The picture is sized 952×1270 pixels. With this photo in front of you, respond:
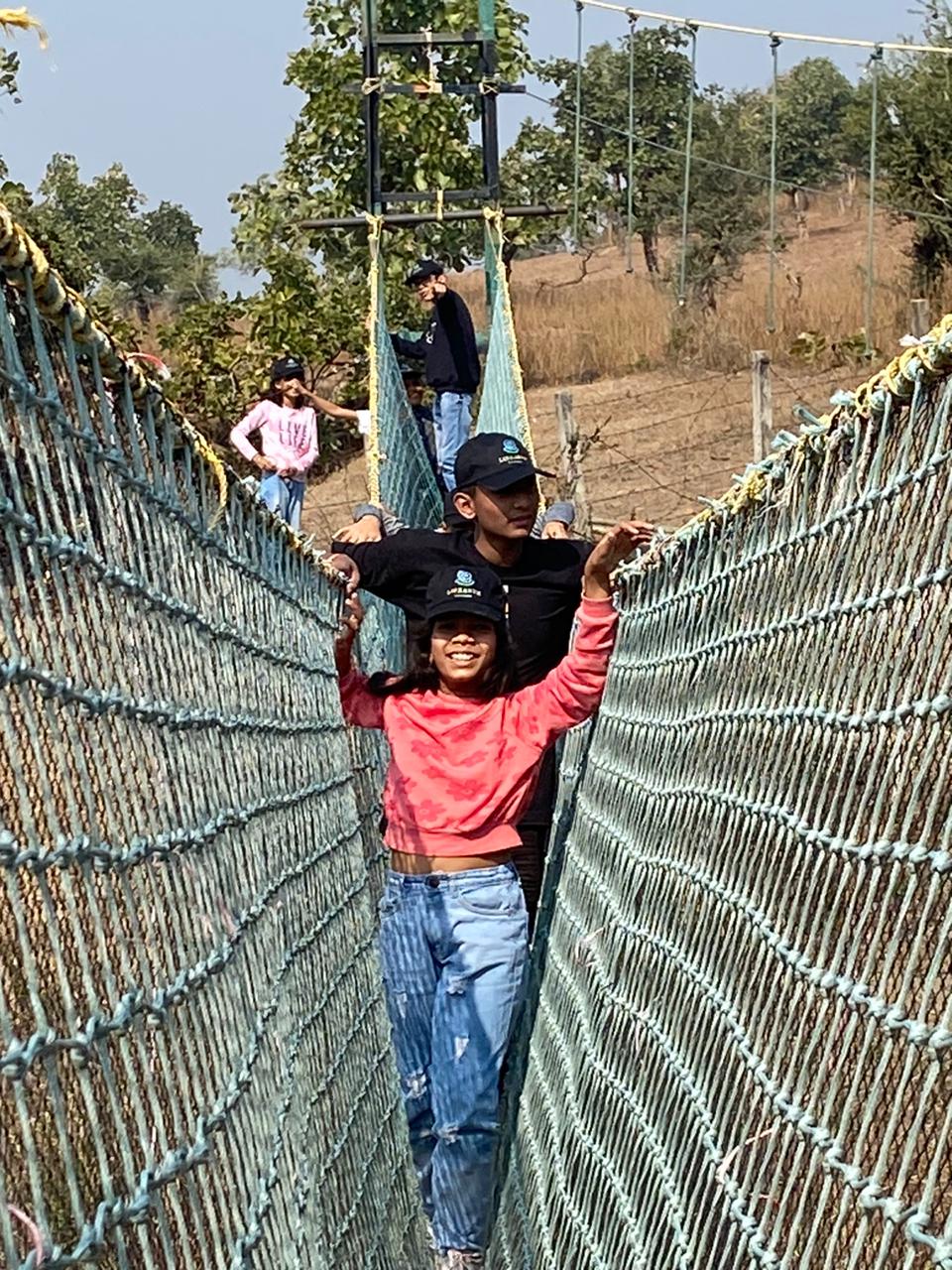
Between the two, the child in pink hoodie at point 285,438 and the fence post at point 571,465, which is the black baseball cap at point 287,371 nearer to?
the child in pink hoodie at point 285,438

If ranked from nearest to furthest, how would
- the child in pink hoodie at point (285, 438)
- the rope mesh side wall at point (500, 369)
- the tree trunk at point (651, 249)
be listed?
the rope mesh side wall at point (500, 369) < the child in pink hoodie at point (285, 438) < the tree trunk at point (651, 249)

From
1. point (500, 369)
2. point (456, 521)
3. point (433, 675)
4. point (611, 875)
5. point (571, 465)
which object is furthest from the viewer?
point (571, 465)

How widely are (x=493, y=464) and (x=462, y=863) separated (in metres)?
0.69

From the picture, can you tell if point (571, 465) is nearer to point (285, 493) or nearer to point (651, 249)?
point (285, 493)

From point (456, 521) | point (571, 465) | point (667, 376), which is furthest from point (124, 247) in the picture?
point (456, 521)

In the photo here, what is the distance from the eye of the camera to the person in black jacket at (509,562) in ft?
10.6

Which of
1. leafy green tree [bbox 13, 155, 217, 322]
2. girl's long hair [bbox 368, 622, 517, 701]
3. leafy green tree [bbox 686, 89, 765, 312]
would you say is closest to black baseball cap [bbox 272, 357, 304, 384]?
girl's long hair [bbox 368, 622, 517, 701]

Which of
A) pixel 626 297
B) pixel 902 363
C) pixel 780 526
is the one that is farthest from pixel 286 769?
pixel 626 297

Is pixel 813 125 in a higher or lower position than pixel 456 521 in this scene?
higher

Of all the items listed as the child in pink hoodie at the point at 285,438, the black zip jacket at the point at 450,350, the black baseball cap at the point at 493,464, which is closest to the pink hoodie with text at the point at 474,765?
the black baseball cap at the point at 493,464

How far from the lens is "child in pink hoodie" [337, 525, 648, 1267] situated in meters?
2.77

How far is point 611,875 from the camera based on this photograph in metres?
2.45

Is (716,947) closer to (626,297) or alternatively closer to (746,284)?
(626,297)

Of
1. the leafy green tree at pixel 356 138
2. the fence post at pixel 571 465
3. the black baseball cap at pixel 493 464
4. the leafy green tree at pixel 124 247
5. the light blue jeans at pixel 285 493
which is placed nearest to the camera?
the black baseball cap at pixel 493 464
